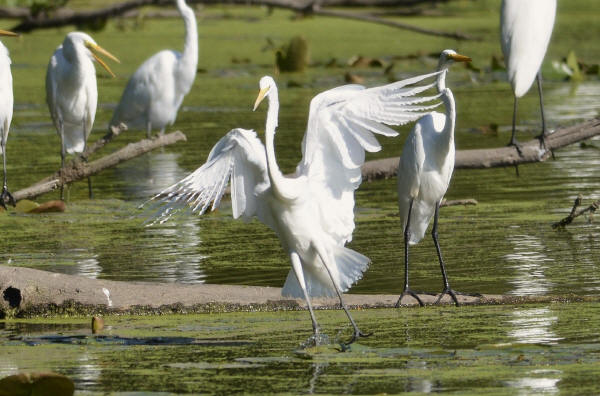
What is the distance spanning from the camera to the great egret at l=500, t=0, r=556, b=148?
8664mm

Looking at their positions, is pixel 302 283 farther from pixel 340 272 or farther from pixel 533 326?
pixel 533 326

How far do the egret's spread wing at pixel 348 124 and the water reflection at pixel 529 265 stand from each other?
3.97 ft

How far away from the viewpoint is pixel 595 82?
16.8m

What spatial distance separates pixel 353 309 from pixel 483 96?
33.2 feet

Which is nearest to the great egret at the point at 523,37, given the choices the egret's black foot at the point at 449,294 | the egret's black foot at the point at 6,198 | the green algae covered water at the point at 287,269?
the green algae covered water at the point at 287,269

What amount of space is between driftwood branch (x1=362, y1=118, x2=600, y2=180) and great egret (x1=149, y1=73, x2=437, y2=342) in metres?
2.69

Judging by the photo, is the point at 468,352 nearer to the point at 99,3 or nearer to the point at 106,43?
the point at 106,43

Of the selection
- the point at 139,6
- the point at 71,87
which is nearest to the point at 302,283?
the point at 71,87

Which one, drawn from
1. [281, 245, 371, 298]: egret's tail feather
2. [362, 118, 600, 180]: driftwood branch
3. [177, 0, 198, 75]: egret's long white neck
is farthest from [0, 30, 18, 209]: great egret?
[281, 245, 371, 298]: egret's tail feather

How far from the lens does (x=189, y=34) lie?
12055 millimetres

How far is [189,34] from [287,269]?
543 cm

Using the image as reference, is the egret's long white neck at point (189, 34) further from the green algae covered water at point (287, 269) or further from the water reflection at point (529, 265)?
the water reflection at point (529, 265)

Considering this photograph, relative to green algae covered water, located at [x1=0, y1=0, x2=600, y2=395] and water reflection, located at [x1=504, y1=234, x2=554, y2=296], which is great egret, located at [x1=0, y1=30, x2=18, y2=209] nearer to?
green algae covered water, located at [x1=0, y1=0, x2=600, y2=395]

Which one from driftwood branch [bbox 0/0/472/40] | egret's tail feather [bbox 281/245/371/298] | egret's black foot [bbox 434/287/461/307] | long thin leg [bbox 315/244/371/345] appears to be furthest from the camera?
driftwood branch [bbox 0/0/472/40]
